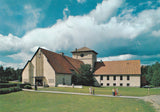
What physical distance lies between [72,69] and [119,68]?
18924 mm

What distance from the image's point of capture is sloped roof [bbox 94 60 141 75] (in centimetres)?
5291

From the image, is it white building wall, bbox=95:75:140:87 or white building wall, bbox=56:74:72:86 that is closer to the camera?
white building wall, bbox=56:74:72:86

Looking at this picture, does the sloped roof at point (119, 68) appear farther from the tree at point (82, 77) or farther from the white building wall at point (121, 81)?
the tree at point (82, 77)

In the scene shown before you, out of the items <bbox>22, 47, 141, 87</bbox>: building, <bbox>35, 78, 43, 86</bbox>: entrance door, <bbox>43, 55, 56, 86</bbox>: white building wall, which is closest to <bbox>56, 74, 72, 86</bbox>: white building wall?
<bbox>22, 47, 141, 87</bbox>: building

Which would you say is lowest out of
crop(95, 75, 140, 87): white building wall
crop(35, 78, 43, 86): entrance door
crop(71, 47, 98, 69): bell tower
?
crop(95, 75, 140, 87): white building wall

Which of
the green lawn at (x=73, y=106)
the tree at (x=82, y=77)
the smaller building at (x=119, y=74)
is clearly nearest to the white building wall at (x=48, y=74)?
the tree at (x=82, y=77)

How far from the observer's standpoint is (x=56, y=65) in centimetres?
4238

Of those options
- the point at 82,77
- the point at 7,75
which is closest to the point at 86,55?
the point at 82,77

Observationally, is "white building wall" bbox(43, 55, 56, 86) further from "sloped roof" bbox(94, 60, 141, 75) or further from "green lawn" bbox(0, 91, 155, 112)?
"sloped roof" bbox(94, 60, 141, 75)

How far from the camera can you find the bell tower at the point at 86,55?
60938 mm

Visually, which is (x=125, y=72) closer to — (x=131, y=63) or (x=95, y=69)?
(x=131, y=63)

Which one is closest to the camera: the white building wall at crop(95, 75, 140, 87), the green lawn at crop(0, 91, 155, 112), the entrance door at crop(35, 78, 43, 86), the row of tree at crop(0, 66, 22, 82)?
the green lawn at crop(0, 91, 155, 112)

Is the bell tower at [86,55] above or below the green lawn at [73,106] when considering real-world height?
above

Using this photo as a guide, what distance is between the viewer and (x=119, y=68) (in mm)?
55688
